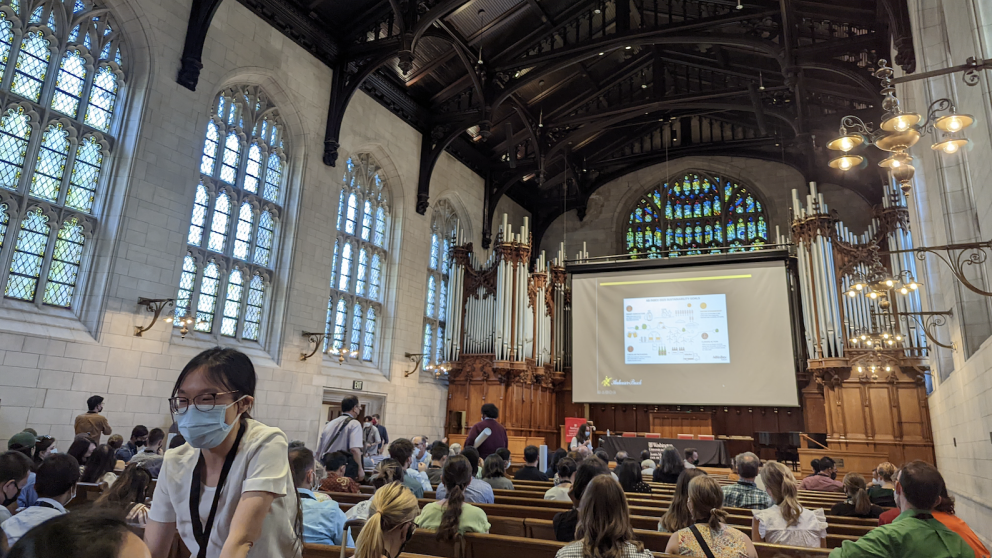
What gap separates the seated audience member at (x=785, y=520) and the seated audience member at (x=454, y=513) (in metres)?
1.68

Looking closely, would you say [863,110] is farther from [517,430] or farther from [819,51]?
[517,430]

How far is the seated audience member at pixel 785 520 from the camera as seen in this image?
11.5 ft

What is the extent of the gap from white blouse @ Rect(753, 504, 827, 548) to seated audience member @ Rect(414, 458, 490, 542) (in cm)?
168

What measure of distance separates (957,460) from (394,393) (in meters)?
9.74

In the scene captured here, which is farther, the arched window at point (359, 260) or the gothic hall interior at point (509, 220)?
the arched window at point (359, 260)

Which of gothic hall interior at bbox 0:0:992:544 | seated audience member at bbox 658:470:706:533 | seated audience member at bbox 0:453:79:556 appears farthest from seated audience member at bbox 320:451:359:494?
gothic hall interior at bbox 0:0:992:544

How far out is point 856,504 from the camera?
4785 millimetres

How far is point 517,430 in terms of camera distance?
48.1 feet

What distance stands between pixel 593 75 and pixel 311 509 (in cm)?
1448

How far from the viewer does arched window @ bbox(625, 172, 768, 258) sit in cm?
1786

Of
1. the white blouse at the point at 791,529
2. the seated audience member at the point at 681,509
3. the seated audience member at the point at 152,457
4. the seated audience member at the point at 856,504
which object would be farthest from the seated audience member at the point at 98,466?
the seated audience member at the point at 856,504

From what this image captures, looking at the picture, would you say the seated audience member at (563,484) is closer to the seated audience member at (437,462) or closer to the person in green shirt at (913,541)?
the seated audience member at (437,462)

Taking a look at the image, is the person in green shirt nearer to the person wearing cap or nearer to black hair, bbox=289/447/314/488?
black hair, bbox=289/447/314/488

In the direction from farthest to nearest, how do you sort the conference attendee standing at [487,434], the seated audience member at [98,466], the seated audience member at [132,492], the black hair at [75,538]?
the conference attendee standing at [487,434], the seated audience member at [98,466], the seated audience member at [132,492], the black hair at [75,538]
